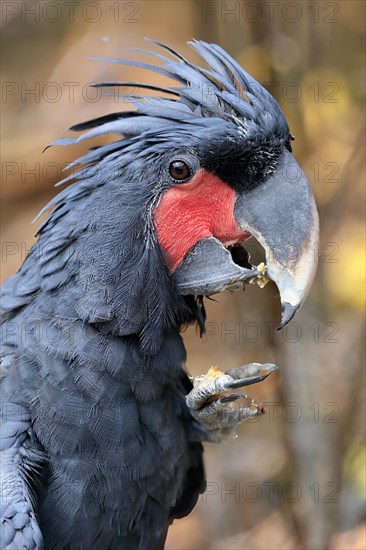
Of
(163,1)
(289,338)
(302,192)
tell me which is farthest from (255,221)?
Result: (163,1)

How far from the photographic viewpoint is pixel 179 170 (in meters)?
2.43

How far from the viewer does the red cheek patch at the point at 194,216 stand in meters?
2.47

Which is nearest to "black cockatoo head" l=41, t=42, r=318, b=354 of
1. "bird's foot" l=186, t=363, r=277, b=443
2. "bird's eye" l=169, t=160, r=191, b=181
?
"bird's eye" l=169, t=160, r=191, b=181

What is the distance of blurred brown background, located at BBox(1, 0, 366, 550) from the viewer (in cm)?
414

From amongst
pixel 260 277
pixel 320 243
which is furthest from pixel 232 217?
pixel 320 243

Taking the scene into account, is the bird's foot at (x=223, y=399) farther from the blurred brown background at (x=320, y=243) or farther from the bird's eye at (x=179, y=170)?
the blurred brown background at (x=320, y=243)

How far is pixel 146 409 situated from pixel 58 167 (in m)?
4.22

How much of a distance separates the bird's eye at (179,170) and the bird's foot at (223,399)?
710mm

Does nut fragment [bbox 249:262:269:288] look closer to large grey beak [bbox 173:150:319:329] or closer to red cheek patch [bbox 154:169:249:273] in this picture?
large grey beak [bbox 173:150:319:329]

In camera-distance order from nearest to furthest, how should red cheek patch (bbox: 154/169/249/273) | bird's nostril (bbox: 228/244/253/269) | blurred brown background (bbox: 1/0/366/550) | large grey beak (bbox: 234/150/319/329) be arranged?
large grey beak (bbox: 234/150/319/329)
red cheek patch (bbox: 154/169/249/273)
bird's nostril (bbox: 228/244/253/269)
blurred brown background (bbox: 1/0/366/550)

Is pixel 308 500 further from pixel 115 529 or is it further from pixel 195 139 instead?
pixel 195 139

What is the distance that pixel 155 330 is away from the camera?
251 centimetres

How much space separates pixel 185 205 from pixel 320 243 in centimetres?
181

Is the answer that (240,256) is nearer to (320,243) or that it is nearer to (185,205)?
(185,205)
